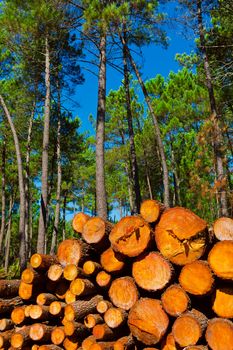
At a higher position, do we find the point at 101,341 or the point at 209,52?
the point at 209,52

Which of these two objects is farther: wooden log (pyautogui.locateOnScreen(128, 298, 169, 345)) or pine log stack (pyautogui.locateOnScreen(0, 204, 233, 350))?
wooden log (pyautogui.locateOnScreen(128, 298, 169, 345))

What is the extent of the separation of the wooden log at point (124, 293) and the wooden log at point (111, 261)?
114 millimetres

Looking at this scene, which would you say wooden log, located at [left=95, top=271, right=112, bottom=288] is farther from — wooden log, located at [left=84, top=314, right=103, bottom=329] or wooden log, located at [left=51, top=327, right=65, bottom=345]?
wooden log, located at [left=51, top=327, right=65, bottom=345]

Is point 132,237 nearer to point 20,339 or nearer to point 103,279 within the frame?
point 103,279

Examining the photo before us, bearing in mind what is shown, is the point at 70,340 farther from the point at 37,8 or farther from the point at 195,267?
the point at 37,8

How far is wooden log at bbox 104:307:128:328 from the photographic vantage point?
3607mm

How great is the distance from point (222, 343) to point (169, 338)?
54 cm

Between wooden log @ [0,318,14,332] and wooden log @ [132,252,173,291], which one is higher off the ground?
wooden log @ [132,252,173,291]

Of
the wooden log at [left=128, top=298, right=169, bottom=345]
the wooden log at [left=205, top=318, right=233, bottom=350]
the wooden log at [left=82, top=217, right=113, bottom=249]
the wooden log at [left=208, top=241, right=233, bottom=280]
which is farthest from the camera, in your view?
the wooden log at [left=82, top=217, right=113, bottom=249]

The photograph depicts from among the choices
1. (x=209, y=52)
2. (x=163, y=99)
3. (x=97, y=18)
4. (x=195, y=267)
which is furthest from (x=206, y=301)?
(x=163, y=99)

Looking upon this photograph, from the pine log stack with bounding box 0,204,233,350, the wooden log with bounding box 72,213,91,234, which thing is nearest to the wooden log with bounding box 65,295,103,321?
the pine log stack with bounding box 0,204,233,350

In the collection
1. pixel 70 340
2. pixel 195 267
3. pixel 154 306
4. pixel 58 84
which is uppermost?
pixel 58 84

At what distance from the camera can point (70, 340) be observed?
3807mm

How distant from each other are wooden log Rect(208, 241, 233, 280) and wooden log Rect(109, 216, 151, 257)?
63cm
